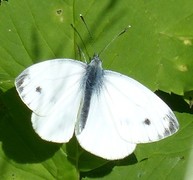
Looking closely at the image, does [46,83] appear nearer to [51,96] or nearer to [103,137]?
[51,96]

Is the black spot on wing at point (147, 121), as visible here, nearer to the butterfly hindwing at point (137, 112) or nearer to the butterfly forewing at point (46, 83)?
the butterfly hindwing at point (137, 112)

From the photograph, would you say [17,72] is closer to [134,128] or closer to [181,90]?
[134,128]

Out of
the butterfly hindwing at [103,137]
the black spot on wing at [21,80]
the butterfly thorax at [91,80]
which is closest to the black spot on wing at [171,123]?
the butterfly hindwing at [103,137]

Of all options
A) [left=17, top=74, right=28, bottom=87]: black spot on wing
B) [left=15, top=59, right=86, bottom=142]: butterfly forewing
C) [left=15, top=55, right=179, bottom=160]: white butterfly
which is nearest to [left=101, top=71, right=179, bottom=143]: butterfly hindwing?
[left=15, top=55, right=179, bottom=160]: white butterfly

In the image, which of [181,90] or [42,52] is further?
[181,90]

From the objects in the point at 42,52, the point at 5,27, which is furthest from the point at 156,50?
the point at 5,27

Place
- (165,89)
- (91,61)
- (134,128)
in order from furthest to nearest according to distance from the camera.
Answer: (165,89) → (91,61) → (134,128)

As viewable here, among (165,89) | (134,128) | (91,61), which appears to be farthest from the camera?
(165,89)

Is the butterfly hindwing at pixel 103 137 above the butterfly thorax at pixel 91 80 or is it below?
below

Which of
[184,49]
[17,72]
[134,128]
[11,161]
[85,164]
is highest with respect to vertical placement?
[184,49]
